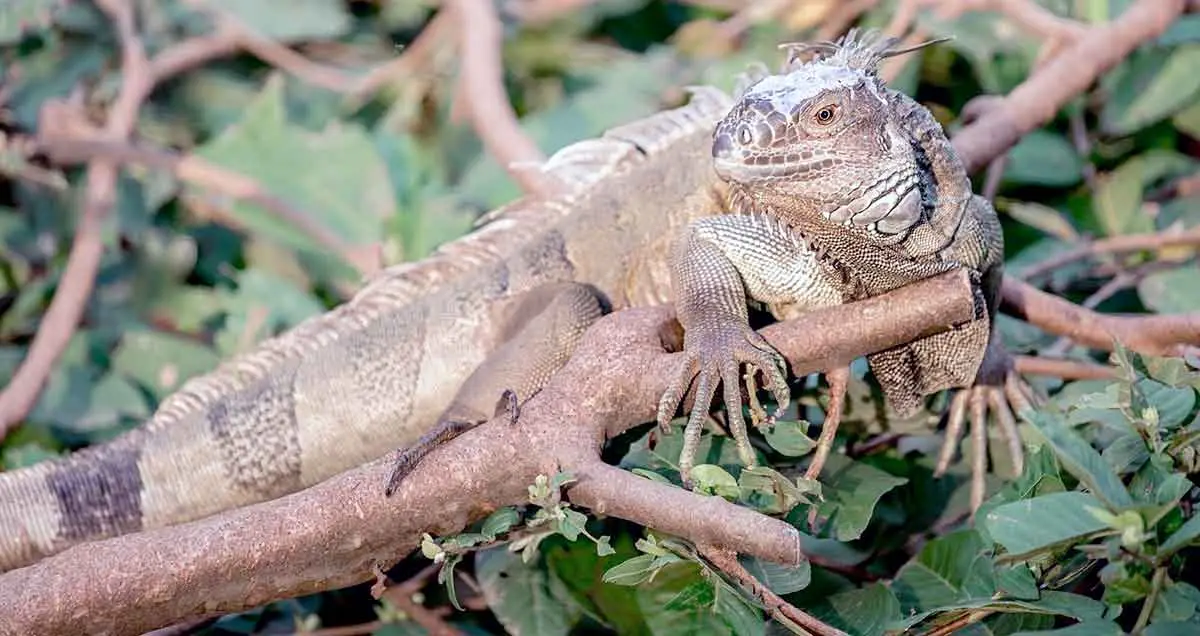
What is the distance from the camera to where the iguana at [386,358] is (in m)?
2.85

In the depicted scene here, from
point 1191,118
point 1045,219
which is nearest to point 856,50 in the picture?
point 1045,219

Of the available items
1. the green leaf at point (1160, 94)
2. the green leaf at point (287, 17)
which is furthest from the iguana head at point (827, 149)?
the green leaf at point (287, 17)

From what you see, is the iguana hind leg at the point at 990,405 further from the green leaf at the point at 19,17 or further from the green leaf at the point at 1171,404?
the green leaf at the point at 19,17

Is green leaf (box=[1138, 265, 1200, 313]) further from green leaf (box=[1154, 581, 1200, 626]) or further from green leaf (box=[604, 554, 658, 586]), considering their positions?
green leaf (box=[604, 554, 658, 586])

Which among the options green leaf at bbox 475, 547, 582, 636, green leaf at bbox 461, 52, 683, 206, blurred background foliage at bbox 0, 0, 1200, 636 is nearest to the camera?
blurred background foliage at bbox 0, 0, 1200, 636

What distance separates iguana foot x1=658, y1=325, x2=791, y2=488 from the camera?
7.54ft

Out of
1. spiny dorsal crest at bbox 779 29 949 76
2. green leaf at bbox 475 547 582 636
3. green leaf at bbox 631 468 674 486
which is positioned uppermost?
spiny dorsal crest at bbox 779 29 949 76

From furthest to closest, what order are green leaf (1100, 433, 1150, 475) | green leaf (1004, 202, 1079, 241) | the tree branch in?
green leaf (1004, 202, 1079, 241)
the tree branch
green leaf (1100, 433, 1150, 475)

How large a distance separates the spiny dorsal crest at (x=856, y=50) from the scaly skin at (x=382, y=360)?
453 mm

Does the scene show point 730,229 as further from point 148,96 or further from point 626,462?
point 148,96

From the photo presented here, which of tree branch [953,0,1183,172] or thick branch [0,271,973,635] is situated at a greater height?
tree branch [953,0,1183,172]

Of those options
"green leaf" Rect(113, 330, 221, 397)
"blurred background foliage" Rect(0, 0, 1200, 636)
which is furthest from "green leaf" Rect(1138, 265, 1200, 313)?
"green leaf" Rect(113, 330, 221, 397)

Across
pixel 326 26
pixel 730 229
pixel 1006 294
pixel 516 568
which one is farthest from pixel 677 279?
pixel 326 26

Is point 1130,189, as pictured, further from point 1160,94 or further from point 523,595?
point 523,595
